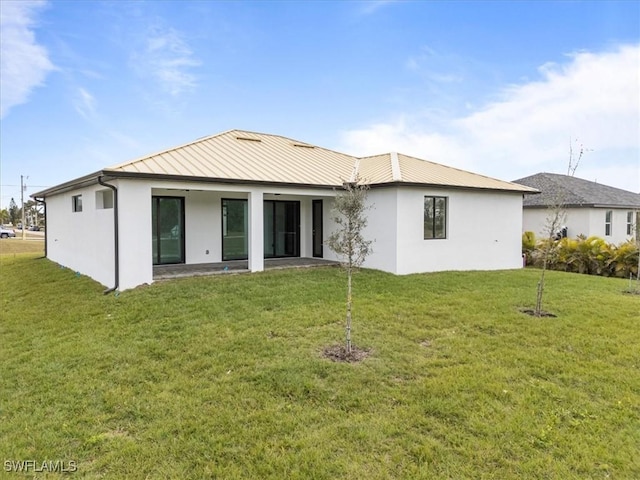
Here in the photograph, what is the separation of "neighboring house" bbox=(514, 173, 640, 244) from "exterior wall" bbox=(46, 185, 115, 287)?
64.3 feet

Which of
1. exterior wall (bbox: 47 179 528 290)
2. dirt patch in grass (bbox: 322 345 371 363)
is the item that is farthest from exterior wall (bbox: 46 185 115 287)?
dirt patch in grass (bbox: 322 345 371 363)

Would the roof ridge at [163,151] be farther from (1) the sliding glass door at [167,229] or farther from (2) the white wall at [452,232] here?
(2) the white wall at [452,232]

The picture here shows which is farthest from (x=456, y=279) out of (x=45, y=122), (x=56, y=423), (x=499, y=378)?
(x=45, y=122)

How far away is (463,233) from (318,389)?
34.8 feet

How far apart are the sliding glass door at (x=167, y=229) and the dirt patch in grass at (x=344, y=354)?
8.82 meters

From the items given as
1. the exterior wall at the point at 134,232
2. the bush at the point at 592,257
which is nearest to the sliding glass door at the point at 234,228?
the exterior wall at the point at 134,232

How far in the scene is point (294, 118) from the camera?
2167 centimetres

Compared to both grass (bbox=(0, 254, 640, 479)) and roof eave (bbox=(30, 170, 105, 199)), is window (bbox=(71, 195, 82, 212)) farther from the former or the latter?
grass (bbox=(0, 254, 640, 479))

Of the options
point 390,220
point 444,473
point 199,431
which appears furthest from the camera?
point 390,220

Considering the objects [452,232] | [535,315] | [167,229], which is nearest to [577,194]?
[452,232]

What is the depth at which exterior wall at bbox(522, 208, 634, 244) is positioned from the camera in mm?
21609

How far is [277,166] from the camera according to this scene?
13.9 m

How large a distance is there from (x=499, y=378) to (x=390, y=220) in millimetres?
7932

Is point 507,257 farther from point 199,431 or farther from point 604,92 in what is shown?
point 199,431
